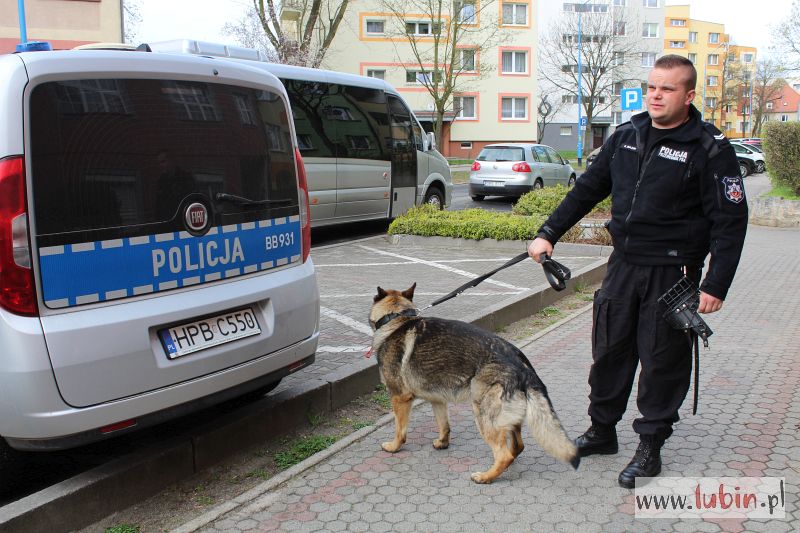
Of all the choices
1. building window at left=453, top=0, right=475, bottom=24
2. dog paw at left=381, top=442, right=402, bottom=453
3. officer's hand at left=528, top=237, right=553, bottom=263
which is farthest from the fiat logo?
building window at left=453, top=0, right=475, bottom=24

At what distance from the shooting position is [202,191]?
3.47 meters

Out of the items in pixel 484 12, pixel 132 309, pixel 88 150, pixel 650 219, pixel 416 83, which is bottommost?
pixel 132 309

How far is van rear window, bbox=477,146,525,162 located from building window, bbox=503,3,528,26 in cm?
3316

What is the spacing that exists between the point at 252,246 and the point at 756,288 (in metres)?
7.01

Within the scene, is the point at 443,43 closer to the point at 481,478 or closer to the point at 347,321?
the point at 347,321

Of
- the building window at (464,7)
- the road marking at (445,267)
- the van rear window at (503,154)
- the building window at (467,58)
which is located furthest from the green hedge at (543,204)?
the building window at (467,58)

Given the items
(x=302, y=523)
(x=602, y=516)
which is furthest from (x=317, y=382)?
(x=602, y=516)

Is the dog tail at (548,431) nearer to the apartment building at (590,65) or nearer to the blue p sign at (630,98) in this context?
the blue p sign at (630,98)

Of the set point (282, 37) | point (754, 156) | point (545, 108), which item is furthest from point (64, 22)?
point (545, 108)

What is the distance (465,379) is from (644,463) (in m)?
0.98

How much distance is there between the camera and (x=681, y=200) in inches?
128

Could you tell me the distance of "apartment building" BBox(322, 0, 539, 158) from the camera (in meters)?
47.7

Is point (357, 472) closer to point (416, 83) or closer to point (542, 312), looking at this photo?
point (542, 312)

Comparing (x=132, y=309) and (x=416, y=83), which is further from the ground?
(x=416, y=83)
